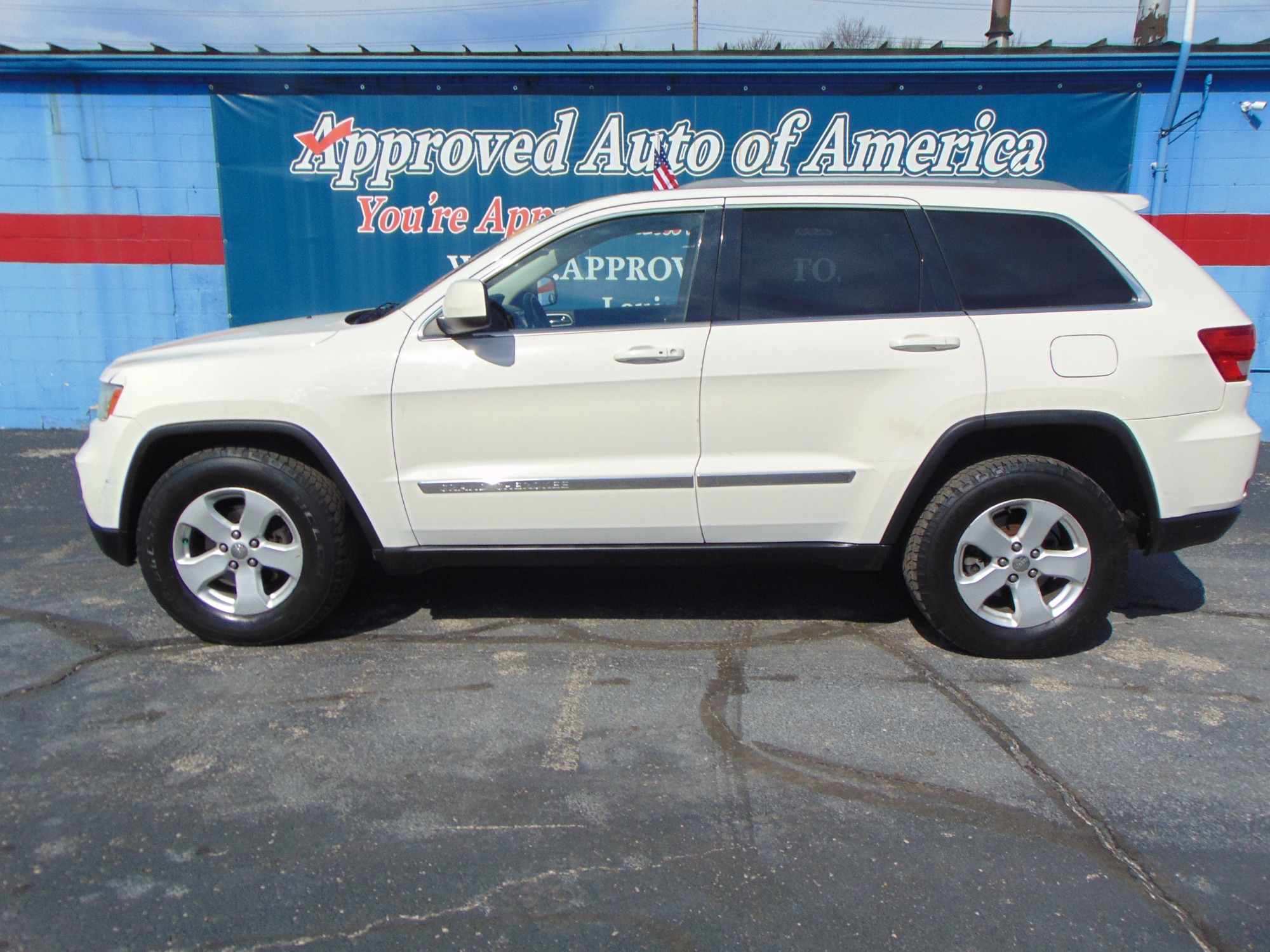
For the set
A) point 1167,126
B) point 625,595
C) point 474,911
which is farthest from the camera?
point 1167,126

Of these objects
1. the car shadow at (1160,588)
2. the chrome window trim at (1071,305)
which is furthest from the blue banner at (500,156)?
the chrome window trim at (1071,305)

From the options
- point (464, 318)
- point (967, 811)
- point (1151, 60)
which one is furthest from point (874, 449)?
point (1151, 60)

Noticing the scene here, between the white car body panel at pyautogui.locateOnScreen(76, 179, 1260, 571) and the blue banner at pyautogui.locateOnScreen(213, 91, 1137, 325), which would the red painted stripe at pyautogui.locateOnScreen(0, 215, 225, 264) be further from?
the white car body panel at pyautogui.locateOnScreen(76, 179, 1260, 571)

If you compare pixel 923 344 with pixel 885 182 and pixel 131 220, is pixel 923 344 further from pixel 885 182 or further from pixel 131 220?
pixel 131 220

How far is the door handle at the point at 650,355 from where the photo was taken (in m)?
3.77

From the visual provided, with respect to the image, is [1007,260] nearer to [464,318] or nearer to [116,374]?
[464,318]

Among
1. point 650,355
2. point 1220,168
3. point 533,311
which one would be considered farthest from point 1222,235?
point 533,311

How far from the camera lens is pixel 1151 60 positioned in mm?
8039

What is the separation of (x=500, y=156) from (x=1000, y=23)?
296 inches

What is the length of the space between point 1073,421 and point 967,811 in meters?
1.64

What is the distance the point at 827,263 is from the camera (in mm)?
3885

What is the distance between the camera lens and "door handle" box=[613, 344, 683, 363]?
3.77 m

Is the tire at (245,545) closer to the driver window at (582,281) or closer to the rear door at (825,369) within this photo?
the driver window at (582,281)

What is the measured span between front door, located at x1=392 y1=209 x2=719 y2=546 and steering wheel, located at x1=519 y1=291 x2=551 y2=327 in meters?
0.02
